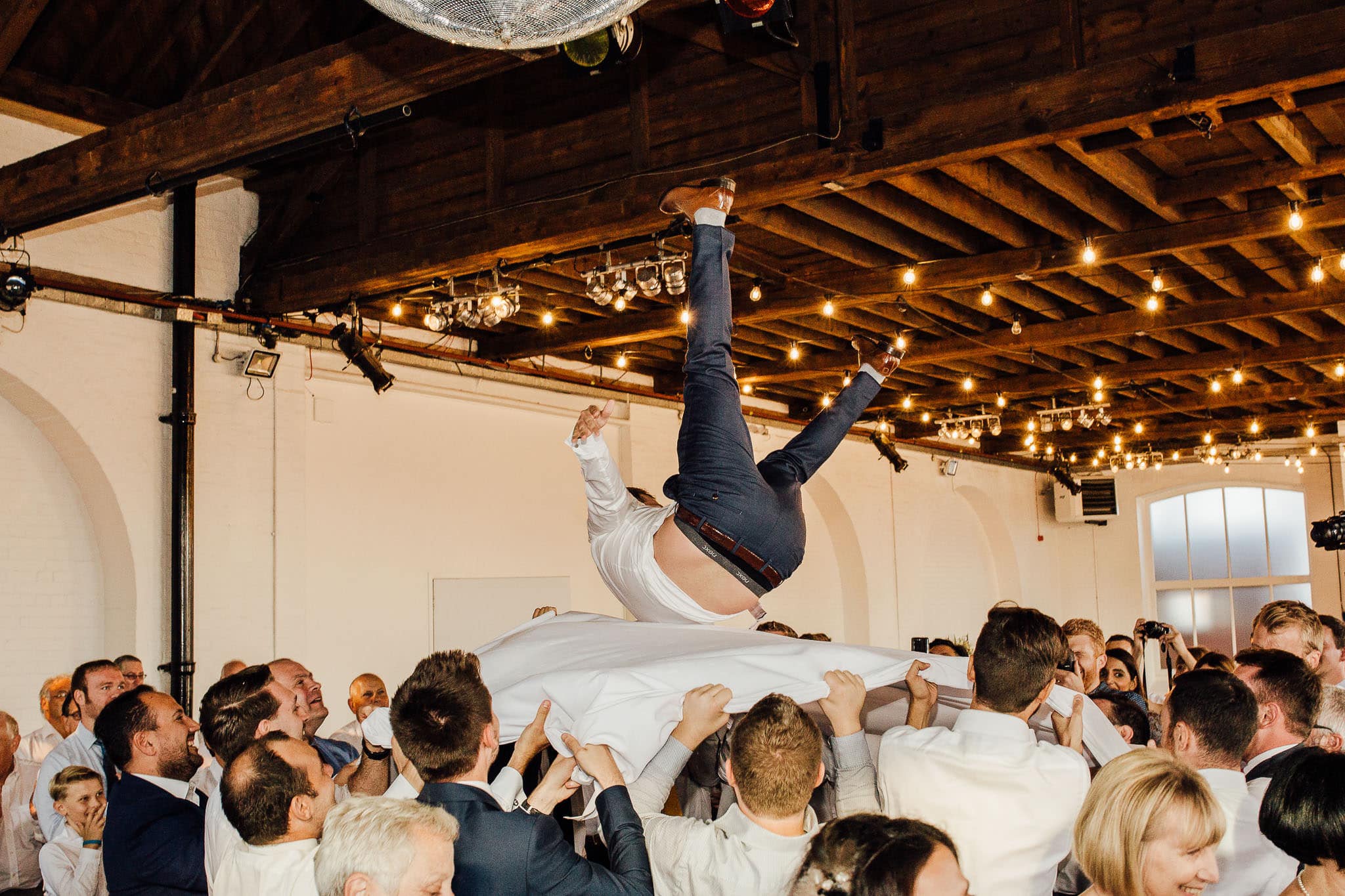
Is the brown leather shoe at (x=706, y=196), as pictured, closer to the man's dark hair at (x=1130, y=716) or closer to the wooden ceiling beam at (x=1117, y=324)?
the man's dark hair at (x=1130, y=716)

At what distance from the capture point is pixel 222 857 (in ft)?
9.05

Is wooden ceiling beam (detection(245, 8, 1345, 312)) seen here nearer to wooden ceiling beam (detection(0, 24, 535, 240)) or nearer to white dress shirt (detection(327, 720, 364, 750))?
wooden ceiling beam (detection(0, 24, 535, 240))

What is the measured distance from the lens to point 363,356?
800 centimetres

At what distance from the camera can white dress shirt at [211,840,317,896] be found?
2658 millimetres

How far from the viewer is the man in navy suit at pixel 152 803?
A: 3.05 m

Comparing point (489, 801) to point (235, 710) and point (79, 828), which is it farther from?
point (79, 828)

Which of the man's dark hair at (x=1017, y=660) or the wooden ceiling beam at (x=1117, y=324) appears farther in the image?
the wooden ceiling beam at (x=1117, y=324)

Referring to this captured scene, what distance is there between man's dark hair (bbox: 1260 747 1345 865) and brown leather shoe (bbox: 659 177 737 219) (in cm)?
182

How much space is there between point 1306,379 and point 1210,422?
1938 mm

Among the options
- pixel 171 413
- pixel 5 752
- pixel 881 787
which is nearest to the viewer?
pixel 881 787

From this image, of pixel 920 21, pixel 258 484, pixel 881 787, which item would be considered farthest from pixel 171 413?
pixel 881 787

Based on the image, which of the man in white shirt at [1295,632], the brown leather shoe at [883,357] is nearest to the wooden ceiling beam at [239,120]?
the brown leather shoe at [883,357]

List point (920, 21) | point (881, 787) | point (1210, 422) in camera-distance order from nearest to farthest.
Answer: point (881, 787)
point (920, 21)
point (1210, 422)

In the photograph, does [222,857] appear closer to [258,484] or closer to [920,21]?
[920,21]
